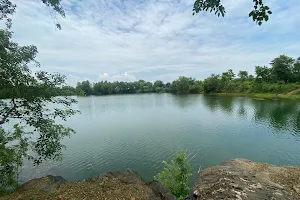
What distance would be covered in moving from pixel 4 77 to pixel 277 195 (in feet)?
39.3

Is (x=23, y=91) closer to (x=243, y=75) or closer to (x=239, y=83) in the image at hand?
(x=239, y=83)

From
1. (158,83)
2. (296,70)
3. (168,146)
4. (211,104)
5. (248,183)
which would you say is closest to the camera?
(248,183)

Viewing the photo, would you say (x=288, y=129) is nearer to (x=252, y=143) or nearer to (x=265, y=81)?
(x=252, y=143)

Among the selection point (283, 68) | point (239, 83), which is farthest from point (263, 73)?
point (239, 83)

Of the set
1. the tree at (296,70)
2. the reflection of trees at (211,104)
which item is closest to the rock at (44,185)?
the reflection of trees at (211,104)

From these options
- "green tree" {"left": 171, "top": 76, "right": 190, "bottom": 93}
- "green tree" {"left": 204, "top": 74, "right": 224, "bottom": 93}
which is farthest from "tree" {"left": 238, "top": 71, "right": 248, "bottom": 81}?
"green tree" {"left": 171, "top": 76, "right": 190, "bottom": 93}

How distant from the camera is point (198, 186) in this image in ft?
29.7

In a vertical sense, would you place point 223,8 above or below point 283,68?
below

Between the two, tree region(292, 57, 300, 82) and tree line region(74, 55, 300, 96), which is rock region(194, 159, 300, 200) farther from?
tree region(292, 57, 300, 82)

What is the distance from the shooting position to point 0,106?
702cm

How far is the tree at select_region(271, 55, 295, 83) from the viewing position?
216 ft

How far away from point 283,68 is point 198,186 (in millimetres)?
78795

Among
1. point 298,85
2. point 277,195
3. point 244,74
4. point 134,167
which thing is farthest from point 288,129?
point 244,74

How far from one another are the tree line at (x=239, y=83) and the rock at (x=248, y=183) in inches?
313
